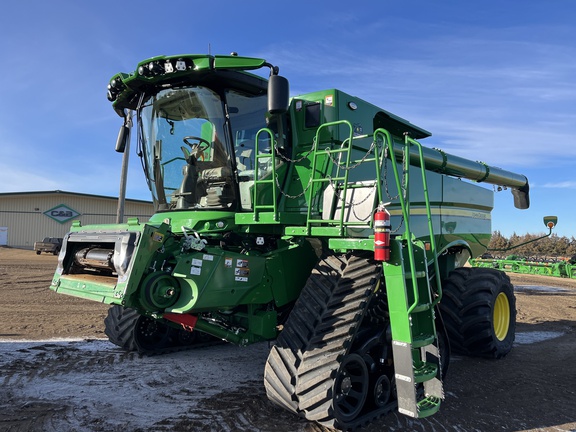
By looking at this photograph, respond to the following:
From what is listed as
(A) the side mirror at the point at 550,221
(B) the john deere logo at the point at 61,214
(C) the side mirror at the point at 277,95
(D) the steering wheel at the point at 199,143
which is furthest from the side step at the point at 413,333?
(B) the john deere logo at the point at 61,214

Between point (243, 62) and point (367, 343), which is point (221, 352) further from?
point (243, 62)

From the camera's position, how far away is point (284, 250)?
4.57 metres

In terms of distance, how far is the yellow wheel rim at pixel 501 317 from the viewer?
6.35m

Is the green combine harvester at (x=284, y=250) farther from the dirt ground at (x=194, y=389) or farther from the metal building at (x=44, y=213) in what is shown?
the metal building at (x=44, y=213)

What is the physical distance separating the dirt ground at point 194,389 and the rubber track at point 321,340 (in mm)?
345

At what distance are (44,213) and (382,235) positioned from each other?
34.8 meters

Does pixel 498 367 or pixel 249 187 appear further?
pixel 498 367

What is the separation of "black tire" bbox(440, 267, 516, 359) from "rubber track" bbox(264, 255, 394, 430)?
7.58 feet

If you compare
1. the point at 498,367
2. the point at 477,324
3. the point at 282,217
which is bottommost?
the point at 498,367

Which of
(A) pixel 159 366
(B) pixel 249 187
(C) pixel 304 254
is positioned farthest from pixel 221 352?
(B) pixel 249 187

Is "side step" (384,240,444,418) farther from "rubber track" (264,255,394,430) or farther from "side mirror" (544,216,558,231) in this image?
"side mirror" (544,216,558,231)

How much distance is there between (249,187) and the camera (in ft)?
15.0

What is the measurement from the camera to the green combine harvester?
360 cm

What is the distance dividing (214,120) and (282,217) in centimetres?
119
